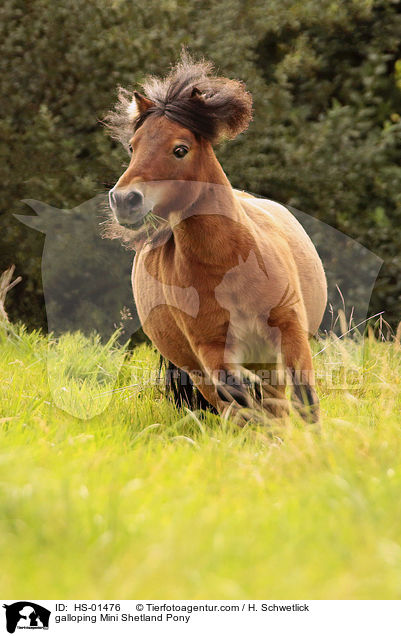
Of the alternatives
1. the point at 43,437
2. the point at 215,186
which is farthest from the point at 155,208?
the point at 43,437

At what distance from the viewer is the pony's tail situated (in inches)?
181

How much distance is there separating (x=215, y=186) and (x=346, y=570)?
2076 millimetres

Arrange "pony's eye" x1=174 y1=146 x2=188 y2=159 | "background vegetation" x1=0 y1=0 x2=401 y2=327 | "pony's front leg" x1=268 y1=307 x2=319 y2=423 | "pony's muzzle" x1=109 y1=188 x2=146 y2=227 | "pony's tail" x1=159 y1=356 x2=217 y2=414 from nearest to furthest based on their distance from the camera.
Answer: "pony's muzzle" x1=109 y1=188 x2=146 y2=227
"pony's eye" x1=174 y1=146 x2=188 y2=159
"pony's front leg" x1=268 y1=307 x2=319 y2=423
"pony's tail" x1=159 y1=356 x2=217 y2=414
"background vegetation" x1=0 y1=0 x2=401 y2=327

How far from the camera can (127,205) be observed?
10.2 feet

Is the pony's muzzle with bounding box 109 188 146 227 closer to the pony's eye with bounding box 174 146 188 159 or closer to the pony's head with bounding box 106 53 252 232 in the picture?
the pony's head with bounding box 106 53 252 232

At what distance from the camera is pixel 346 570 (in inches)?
77.2

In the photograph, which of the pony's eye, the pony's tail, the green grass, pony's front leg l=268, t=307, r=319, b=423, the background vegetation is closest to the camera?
the green grass

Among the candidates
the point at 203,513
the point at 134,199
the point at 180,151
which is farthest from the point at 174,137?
the point at 203,513

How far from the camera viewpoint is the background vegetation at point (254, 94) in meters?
7.30
